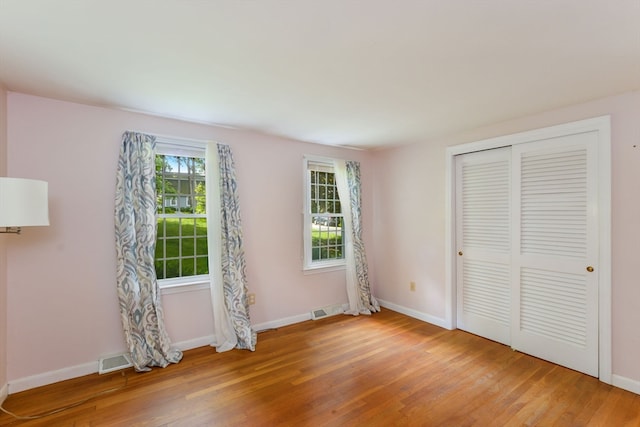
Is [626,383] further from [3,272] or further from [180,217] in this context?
[3,272]

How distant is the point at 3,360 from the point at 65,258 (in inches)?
33.0

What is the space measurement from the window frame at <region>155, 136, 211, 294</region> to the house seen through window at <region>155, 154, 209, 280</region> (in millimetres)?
50

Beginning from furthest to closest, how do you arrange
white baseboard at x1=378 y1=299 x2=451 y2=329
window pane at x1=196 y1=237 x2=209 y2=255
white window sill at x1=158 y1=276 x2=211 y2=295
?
white baseboard at x1=378 y1=299 x2=451 y2=329 < window pane at x1=196 y1=237 x2=209 y2=255 < white window sill at x1=158 y1=276 x2=211 y2=295

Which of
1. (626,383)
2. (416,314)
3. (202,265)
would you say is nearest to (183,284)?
(202,265)

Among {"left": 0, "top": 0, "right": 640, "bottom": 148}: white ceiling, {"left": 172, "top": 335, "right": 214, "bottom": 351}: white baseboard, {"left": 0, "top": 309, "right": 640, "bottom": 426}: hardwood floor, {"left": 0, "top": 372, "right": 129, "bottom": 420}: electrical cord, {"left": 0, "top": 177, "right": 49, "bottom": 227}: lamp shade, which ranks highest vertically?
{"left": 0, "top": 0, "right": 640, "bottom": 148}: white ceiling

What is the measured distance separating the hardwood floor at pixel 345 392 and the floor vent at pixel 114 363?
7cm

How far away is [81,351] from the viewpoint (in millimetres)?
2635

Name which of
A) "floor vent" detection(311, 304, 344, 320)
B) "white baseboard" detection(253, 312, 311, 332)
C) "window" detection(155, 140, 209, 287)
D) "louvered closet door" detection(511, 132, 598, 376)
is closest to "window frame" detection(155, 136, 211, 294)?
"window" detection(155, 140, 209, 287)

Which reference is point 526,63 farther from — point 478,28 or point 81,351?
point 81,351

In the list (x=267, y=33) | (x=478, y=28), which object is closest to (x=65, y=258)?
(x=267, y=33)

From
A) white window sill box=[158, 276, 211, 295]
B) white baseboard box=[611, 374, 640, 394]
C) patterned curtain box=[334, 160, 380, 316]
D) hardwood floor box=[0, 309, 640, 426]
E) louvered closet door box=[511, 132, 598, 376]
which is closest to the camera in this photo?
hardwood floor box=[0, 309, 640, 426]

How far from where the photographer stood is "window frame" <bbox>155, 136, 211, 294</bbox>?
306 cm

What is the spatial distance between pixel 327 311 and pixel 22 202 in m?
3.34

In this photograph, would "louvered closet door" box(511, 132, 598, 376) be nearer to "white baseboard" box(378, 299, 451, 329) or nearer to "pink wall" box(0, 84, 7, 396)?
"white baseboard" box(378, 299, 451, 329)
